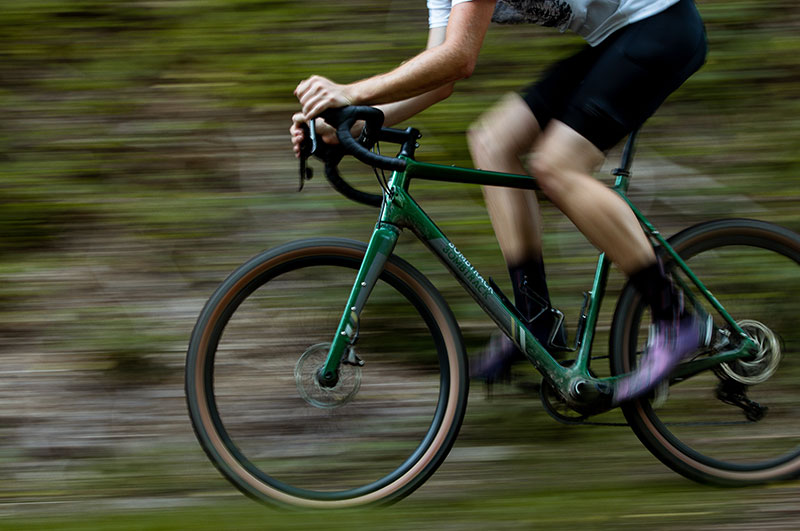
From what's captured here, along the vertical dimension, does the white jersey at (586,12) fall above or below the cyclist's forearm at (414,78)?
above

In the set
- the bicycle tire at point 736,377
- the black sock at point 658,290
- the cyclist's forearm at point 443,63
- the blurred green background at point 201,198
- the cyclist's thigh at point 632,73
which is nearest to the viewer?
the cyclist's forearm at point 443,63

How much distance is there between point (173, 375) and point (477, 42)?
2.17 m

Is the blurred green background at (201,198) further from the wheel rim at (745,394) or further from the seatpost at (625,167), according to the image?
the seatpost at (625,167)

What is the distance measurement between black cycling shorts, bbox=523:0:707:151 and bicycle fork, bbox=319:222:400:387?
713mm

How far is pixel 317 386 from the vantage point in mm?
3025

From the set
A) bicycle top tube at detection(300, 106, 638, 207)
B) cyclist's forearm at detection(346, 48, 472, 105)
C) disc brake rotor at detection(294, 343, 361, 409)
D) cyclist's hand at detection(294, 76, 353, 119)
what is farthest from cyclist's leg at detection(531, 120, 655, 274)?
disc brake rotor at detection(294, 343, 361, 409)

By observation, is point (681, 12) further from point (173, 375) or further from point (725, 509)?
point (173, 375)

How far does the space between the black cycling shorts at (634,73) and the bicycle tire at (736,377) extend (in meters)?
0.48

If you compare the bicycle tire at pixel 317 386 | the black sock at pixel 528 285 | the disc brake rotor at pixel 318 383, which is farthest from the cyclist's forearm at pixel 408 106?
the disc brake rotor at pixel 318 383

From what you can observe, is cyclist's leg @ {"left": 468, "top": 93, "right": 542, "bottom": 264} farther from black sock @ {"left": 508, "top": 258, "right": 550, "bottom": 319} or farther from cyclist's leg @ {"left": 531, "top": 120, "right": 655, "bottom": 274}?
cyclist's leg @ {"left": 531, "top": 120, "right": 655, "bottom": 274}

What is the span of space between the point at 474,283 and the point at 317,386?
63cm

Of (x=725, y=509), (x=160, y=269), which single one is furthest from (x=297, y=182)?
(x=725, y=509)

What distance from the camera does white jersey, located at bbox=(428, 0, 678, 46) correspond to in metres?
2.89

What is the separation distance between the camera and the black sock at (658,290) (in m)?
2.99
